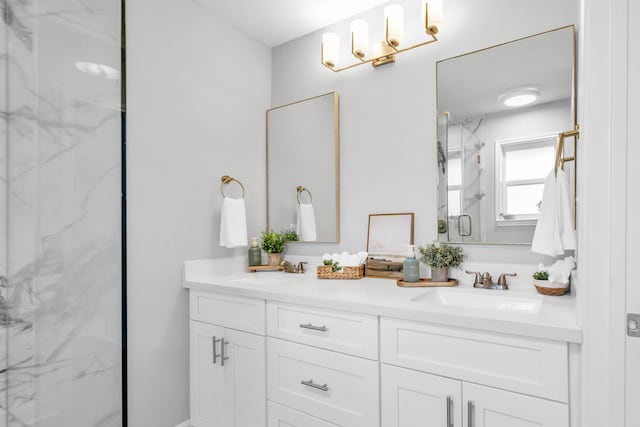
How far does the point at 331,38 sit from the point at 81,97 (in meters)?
1.36

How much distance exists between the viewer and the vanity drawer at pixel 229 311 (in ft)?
5.54

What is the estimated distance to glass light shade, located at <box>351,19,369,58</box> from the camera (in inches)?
80.7

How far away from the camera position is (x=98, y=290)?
1651 mm

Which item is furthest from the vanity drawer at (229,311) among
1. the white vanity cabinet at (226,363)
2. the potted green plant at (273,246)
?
the potted green plant at (273,246)

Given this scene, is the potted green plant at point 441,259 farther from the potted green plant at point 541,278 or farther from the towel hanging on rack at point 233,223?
the towel hanging on rack at point 233,223

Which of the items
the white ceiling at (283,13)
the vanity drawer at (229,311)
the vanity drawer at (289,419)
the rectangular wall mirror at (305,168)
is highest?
the white ceiling at (283,13)

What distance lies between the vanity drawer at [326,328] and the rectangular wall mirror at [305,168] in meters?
0.75

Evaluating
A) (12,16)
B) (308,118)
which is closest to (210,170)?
(308,118)

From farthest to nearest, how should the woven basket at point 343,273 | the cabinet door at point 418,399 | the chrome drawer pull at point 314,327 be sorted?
the woven basket at point 343,273 → the chrome drawer pull at point 314,327 → the cabinet door at point 418,399

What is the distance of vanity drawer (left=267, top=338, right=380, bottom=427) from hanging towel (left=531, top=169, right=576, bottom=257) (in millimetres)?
816

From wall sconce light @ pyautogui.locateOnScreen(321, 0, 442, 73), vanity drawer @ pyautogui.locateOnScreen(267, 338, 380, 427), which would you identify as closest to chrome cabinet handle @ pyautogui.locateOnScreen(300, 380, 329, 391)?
vanity drawer @ pyautogui.locateOnScreen(267, 338, 380, 427)

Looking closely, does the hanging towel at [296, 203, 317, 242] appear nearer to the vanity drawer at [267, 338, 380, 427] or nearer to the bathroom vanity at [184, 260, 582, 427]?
the bathroom vanity at [184, 260, 582, 427]

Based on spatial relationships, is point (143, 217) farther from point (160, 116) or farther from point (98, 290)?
point (160, 116)

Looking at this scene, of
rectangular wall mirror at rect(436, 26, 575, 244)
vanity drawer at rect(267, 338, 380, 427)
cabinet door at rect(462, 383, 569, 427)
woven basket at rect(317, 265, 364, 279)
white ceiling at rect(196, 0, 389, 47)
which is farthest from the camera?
white ceiling at rect(196, 0, 389, 47)
